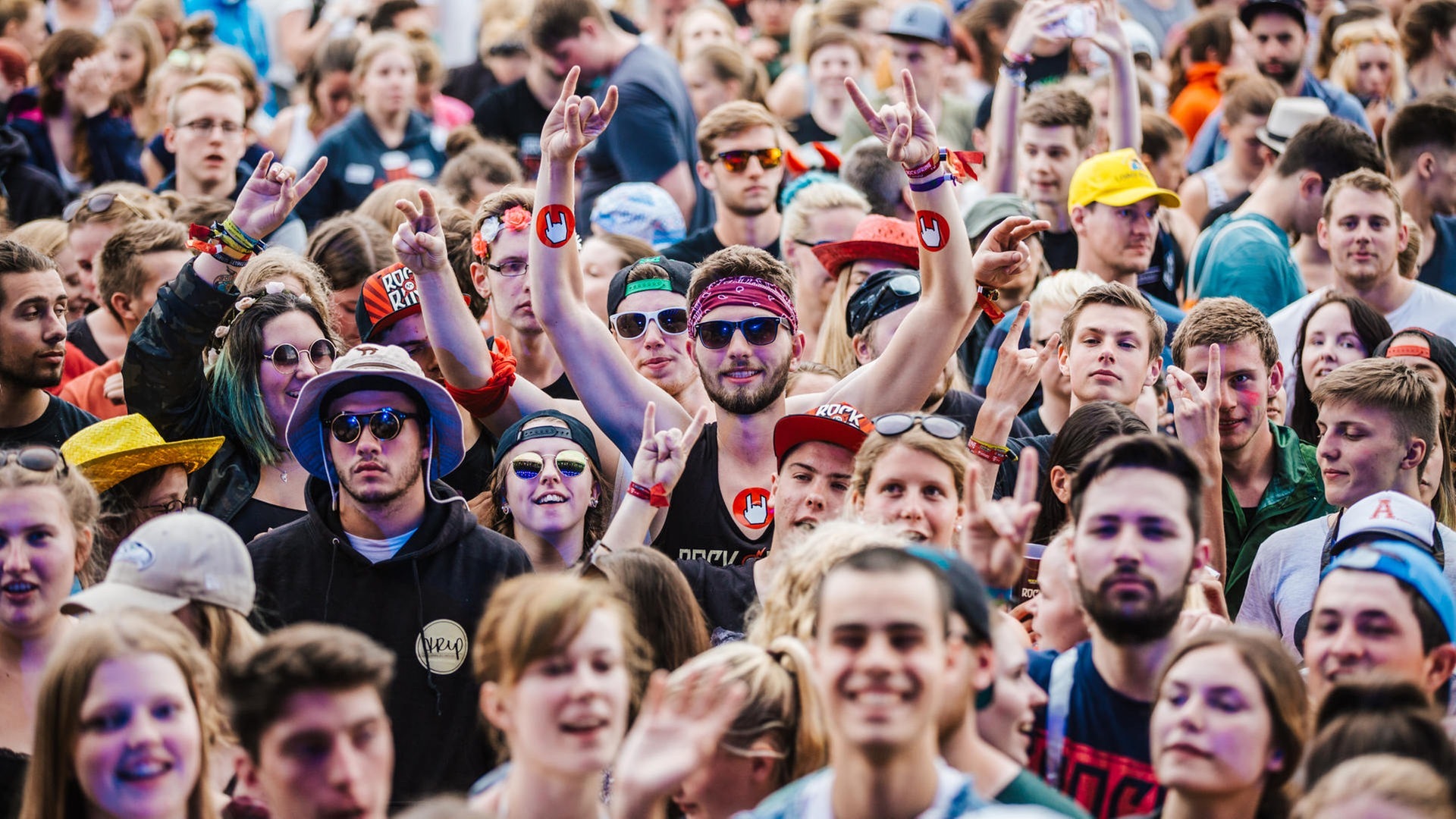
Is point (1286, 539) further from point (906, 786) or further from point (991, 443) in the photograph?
point (906, 786)

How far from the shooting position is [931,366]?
212 inches

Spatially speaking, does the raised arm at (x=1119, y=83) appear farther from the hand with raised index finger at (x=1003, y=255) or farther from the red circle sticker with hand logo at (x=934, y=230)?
the red circle sticker with hand logo at (x=934, y=230)

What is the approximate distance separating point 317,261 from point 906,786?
Answer: 423cm

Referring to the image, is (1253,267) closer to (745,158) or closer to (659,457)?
(745,158)

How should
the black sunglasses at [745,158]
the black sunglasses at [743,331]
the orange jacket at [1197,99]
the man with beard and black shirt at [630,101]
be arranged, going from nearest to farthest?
the black sunglasses at [743,331]
the black sunglasses at [745,158]
the man with beard and black shirt at [630,101]
the orange jacket at [1197,99]

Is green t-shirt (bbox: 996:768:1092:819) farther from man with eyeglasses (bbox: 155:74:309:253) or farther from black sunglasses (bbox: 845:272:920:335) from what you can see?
man with eyeglasses (bbox: 155:74:309:253)

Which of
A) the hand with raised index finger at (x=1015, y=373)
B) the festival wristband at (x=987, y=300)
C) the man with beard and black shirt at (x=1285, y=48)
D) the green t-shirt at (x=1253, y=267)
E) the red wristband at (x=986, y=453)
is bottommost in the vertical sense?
the red wristband at (x=986, y=453)

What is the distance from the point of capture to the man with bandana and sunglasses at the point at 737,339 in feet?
17.5

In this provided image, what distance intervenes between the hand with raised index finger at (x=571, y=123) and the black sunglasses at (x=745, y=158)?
2216mm

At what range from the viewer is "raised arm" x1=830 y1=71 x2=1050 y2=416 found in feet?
17.3

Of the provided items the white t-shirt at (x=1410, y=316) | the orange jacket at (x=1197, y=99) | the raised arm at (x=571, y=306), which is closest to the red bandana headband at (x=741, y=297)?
the raised arm at (x=571, y=306)

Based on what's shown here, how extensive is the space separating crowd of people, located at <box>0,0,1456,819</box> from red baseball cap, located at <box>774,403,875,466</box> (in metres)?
0.01

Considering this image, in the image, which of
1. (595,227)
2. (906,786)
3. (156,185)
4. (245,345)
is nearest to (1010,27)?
(595,227)

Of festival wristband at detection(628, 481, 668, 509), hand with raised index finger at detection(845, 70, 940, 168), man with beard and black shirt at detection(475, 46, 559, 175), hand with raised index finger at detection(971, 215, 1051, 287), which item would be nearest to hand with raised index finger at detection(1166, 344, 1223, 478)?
hand with raised index finger at detection(971, 215, 1051, 287)
